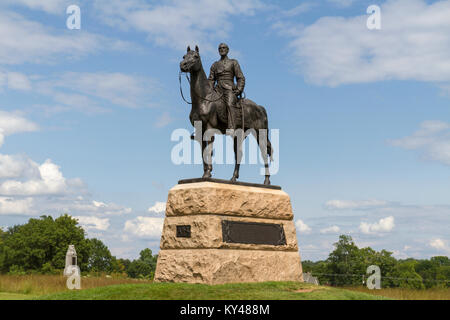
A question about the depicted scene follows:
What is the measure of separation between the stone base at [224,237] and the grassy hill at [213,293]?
2.40ft

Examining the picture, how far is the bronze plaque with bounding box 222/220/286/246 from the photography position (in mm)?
12716

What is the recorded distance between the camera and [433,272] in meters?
60.2

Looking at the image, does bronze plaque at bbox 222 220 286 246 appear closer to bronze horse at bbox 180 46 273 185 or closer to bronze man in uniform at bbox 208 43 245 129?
bronze horse at bbox 180 46 273 185

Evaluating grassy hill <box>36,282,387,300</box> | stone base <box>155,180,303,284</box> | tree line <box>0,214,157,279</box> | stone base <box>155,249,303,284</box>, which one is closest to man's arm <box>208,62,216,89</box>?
stone base <box>155,180,303,284</box>

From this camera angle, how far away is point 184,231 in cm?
1288

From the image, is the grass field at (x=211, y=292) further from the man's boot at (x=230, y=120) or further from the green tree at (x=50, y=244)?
the green tree at (x=50, y=244)

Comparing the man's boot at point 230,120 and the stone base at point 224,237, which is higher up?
the man's boot at point 230,120

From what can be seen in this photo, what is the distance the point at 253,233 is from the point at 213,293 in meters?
3.01

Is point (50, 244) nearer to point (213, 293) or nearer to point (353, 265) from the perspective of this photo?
point (353, 265)

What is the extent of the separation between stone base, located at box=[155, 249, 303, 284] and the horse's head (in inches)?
173

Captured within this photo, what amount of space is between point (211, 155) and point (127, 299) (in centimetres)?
444

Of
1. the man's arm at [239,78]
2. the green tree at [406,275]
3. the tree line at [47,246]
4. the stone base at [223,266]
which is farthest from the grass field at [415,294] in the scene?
the green tree at [406,275]

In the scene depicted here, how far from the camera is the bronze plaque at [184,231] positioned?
12.8 meters
